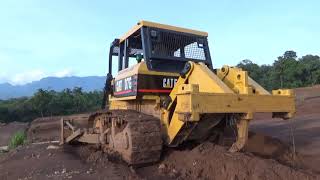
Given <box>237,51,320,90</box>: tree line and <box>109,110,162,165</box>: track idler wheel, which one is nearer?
<box>109,110,162,165</box>: track idler wheel

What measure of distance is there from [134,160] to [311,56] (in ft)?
146

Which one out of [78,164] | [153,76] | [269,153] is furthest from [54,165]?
[269,153]

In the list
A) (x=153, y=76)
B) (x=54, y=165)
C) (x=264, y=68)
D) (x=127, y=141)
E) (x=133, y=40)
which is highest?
(x=264, y=68)

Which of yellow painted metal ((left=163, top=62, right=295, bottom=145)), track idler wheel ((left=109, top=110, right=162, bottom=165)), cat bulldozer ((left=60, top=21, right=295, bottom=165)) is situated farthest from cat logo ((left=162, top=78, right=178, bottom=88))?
track idler wheel ((left=109, top=110, right=162, bottom=165))

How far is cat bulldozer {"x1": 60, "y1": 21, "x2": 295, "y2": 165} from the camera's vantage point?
6.58 meters

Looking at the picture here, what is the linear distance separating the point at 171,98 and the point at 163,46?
1484 millimetres

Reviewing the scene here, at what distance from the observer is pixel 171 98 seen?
710 cm

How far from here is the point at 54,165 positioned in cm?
823

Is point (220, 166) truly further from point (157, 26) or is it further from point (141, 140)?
point (157, 26)

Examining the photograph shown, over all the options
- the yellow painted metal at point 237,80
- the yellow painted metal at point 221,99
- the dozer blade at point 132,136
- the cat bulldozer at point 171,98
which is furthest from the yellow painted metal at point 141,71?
the yellow painted metal at point 237,80

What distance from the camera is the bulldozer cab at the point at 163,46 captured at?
795cm

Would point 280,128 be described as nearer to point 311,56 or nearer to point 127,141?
point 127,141

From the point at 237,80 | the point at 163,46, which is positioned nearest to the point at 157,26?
the point at 163,46

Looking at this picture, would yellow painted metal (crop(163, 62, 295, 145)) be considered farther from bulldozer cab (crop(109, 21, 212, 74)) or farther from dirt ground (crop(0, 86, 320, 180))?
bulldozer cab (crop(109, 21, 212, 74))
